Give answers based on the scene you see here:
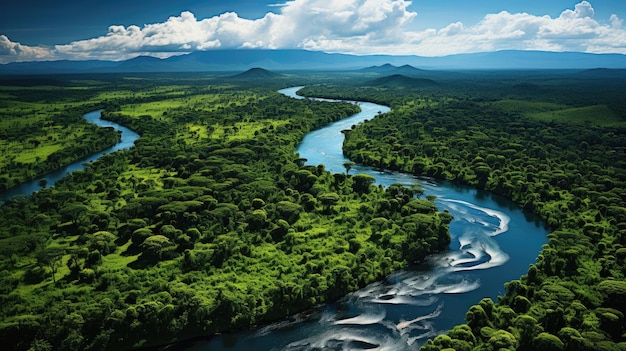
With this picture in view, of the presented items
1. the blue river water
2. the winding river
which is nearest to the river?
the winding river

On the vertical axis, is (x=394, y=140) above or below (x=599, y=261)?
above

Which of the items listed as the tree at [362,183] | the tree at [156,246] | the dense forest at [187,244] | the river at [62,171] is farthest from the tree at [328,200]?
the river at [62,171]

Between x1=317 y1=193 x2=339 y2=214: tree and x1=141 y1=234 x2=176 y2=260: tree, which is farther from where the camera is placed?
x1=317 y1=193 x2=339 y2=214: tree

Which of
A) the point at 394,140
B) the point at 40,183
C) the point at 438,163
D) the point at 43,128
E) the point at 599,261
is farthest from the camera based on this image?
the point at 43,128

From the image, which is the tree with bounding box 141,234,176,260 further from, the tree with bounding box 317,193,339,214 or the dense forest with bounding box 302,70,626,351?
the dense forest with bounding box 302,70,626,351

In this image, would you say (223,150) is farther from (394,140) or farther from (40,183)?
(394,140)

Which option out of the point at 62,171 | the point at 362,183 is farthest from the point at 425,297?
the point at 62,171

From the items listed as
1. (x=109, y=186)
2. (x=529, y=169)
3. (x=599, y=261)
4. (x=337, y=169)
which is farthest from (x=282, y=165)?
(x=599, y=261)
